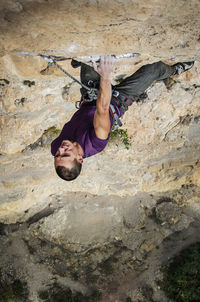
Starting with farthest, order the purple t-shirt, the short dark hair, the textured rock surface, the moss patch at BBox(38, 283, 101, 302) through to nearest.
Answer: the moss patch at BBox(38, 283, 101, 302)
the short dark hair
the purple t-shirt
the textured rock surface

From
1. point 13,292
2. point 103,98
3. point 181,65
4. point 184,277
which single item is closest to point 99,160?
point 181,65

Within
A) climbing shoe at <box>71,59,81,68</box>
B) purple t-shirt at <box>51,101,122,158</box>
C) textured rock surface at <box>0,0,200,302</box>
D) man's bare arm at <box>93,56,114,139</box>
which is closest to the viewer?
textured rock surface at <box>0,0,200,302</box>

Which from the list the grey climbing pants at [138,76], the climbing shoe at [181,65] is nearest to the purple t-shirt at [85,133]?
A: the grey climbing pants at [138,76]

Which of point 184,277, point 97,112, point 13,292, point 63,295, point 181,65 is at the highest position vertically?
point 181,65

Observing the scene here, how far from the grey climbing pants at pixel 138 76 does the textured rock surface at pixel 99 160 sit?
0.63 feet

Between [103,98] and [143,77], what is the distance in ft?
4.33

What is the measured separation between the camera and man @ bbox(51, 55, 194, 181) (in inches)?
104

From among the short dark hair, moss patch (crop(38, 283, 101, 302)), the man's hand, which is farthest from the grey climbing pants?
moss patch (crop(38, 283, 101, 302))

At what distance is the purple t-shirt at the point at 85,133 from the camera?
3.01 metres

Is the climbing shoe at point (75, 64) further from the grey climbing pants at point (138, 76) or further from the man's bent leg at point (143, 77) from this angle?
the man's bent leg at point (143, 77)

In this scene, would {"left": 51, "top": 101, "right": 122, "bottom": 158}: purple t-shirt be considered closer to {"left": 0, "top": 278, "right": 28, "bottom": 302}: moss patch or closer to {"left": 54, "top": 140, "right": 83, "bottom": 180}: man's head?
{"left": 54, "top": 140, "right": 83, "bottom": 180}: man's head

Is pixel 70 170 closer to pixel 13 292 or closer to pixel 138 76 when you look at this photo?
pixel 138 76

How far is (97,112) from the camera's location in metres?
2.72

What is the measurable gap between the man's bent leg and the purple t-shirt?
48cm
